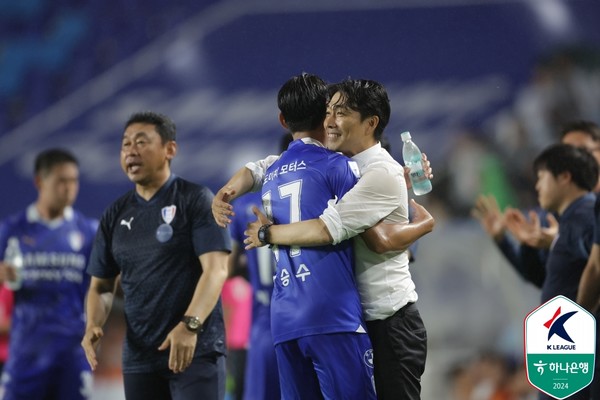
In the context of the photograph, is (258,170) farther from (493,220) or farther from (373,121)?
(493,220)

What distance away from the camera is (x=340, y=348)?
10.8ft

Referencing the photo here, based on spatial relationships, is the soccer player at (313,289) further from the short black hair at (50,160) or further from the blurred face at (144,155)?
the short black hair at (50,160)

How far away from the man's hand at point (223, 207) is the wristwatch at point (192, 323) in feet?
1.68

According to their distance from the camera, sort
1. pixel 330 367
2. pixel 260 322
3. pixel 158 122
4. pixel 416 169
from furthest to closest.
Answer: pixel 260 322 → pixel 158 122 → pixel 416 169 → pixel 330 367

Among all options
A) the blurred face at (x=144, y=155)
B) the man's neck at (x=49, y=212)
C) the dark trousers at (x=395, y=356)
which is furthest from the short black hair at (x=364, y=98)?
the man's neck at (x=49, y=212)

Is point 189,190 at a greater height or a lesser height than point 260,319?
greater

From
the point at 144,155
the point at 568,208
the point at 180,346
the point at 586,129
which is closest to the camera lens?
the point at 180,346

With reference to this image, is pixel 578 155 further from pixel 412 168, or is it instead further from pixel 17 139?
pixel 17 139

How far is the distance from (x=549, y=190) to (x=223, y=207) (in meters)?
2.33

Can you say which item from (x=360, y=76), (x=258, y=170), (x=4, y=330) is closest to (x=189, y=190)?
(x=258, y=170)

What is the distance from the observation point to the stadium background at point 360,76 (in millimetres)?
7719

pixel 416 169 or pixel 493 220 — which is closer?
pixel 416 169

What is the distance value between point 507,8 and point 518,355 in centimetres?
304

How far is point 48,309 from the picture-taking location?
227 inches
